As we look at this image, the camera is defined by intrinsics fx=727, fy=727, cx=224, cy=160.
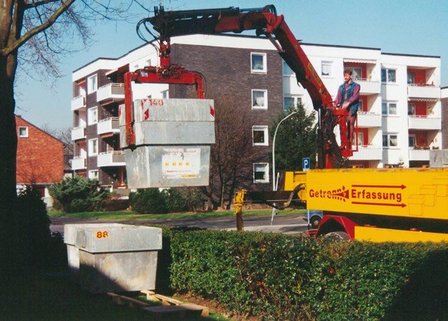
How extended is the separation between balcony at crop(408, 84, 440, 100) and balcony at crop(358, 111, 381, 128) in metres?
4.38

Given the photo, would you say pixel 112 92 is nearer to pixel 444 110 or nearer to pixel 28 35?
pixel 444 110

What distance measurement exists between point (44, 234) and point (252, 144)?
36.6 m

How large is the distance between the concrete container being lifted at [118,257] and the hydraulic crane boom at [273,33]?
12.8 feet

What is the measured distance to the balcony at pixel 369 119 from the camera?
59.5 m

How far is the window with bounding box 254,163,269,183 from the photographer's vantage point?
5412cm

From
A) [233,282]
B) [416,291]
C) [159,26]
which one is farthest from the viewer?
[159,26]

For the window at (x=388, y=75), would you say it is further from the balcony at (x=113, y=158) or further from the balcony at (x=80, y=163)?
the balcony at (x=80, y=163)

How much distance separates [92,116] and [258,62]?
828 inches

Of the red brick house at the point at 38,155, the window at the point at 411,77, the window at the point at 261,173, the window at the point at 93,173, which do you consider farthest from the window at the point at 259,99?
the red brick house at the point at 38,155

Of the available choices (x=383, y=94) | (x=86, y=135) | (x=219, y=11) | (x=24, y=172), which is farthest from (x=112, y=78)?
(x=219, y=11)

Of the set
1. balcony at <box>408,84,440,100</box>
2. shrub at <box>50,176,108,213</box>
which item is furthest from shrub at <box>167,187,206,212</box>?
balcony at <box>408,84,440,100</box>

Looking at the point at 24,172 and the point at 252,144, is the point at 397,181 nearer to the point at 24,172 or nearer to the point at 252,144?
the point at 252,144

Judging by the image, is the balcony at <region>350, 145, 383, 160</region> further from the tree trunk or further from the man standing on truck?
the tree trunk

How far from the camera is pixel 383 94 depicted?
61625mm
